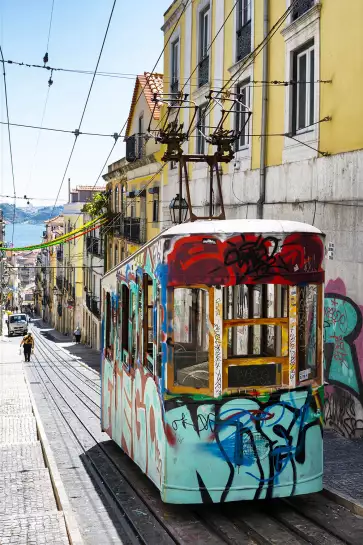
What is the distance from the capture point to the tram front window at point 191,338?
23.5 ft

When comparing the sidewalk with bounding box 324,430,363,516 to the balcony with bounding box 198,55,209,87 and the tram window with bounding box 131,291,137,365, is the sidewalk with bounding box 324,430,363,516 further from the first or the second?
the balcony with bounding box 198,55,209,87

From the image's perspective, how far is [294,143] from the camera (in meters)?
14.1

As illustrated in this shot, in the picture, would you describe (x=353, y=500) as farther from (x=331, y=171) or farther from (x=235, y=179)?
(x=235, y=179)

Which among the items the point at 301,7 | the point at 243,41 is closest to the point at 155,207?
the point at 243,41

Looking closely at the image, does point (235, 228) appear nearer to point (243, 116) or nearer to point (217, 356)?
point (217, 356)

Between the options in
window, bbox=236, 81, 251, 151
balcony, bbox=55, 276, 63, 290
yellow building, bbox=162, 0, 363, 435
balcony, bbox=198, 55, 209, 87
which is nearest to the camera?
yellow building, bbox=162, 0, 363, 435

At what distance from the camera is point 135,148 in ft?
100

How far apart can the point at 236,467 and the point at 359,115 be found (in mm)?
6611

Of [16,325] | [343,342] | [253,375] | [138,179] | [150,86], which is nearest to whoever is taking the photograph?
[253,375]

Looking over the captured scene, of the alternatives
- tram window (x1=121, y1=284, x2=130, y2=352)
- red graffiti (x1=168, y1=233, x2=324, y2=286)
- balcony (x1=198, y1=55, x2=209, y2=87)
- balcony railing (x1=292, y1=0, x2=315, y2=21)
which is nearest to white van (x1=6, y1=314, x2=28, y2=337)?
balcony (x1=198, y1=55, x2=209, y2=87)

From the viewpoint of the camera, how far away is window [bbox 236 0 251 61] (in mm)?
16984

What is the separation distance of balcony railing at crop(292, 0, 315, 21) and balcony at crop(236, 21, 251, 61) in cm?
266

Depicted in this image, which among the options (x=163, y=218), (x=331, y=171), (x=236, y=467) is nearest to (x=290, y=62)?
(x=331, y=171)

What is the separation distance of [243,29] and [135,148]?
1358cm
